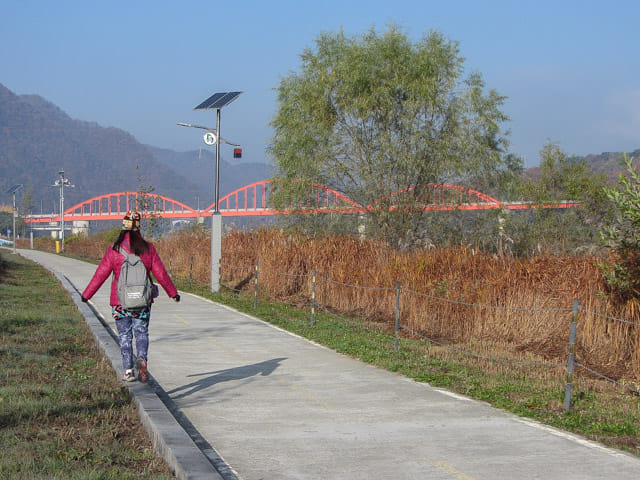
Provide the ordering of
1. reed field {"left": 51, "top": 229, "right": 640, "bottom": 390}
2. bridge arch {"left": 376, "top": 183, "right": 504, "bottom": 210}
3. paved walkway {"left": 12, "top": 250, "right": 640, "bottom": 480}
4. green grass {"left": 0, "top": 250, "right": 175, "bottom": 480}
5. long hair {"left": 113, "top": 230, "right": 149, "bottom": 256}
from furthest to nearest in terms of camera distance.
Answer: bridge arch {"left": 376, "top": 183, "right": 504, "bottom": 210} < reed field {"left": 51, "top": 229, "right": 640, "bottom": 390} < long hair {"left": 113, "top": 230, "right": 149, "bottom": 256} < paved walkway {"left": 12, "top": 250, "right": 640, "bottom": 480} < green grass {"left": 0, "top": 250, "right": 175, "bottom": 480}

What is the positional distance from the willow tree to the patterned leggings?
2127 centimetres

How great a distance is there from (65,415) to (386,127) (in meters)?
24.3

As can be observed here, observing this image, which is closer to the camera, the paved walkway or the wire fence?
the paved walkway

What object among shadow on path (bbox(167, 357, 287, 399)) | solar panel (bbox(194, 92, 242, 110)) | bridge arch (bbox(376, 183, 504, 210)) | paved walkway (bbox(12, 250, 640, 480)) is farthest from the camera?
bridge arch (bbox(376, 183, 504, 210))

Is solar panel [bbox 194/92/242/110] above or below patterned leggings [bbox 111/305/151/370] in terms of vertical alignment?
above

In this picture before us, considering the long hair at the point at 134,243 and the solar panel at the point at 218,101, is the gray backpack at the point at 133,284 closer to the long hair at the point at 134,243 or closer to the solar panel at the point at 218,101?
the long hair at the point at 134,243

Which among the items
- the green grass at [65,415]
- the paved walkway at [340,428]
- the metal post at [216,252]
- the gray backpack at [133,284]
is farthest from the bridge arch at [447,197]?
the gray backpack at [133,284]

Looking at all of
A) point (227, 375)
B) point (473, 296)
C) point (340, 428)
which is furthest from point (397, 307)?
point (340, 428)

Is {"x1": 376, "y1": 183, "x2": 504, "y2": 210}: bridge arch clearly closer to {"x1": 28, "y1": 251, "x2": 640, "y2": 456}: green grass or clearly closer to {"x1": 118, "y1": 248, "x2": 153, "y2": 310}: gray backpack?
{"x1": 28, "y1": 251, "x2": 640, "y2": 456}: green grass

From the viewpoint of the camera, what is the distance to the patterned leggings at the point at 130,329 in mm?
8773

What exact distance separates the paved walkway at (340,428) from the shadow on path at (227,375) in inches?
0.5

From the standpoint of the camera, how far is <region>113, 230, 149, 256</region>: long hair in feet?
28.7

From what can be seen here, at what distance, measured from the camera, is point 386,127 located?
3014 cm

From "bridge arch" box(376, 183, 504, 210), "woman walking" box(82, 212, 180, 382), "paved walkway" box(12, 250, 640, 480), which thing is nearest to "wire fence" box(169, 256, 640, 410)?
"paved walkway" box(12, 250, 640, 480)
